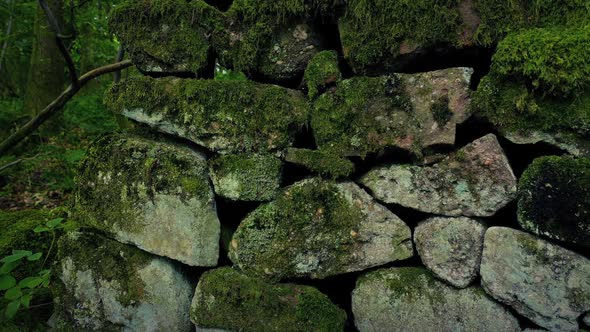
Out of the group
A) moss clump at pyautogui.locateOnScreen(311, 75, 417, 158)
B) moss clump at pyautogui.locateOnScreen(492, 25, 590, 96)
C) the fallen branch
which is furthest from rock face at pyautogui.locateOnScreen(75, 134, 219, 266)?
moss clump at pyautogui.locateOnScreen(492, 25, 590, 96)

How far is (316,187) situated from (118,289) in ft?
4.97

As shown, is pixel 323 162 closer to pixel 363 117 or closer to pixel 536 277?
pixel 363 117

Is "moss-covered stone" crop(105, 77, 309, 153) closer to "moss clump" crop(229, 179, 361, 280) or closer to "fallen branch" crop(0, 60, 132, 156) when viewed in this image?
"moss clump" crop(229, 179, 361, 280)

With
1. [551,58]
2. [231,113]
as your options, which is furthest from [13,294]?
[551,58]

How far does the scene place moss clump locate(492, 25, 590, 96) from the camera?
2064 mm

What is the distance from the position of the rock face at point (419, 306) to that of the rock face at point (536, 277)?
0.11m

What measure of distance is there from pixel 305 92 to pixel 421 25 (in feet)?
2.76

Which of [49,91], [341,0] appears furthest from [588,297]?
[49,91]

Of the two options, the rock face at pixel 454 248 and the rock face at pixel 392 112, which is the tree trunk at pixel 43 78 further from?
the rock face at pixel 454 248

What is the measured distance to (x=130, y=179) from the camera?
2.66 metres

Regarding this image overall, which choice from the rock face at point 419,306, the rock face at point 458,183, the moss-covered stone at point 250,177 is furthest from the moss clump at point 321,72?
the rock face at point 419,306

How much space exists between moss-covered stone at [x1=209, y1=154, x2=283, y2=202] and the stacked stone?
1cm

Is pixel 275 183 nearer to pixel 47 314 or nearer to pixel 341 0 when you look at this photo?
pixel 341 0

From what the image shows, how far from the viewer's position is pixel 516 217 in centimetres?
227
